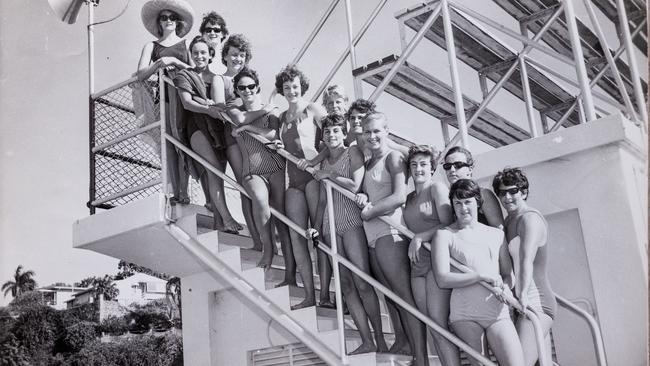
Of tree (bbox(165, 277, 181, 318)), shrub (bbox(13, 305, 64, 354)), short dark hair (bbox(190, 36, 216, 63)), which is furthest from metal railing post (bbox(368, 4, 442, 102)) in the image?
tree (bbox(165, 277, 181, 318))

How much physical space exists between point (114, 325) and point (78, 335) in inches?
128

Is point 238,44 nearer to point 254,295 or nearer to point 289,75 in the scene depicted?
point 289,75

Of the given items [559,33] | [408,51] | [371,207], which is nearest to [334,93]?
[408,51]

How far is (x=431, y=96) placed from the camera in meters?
4.43

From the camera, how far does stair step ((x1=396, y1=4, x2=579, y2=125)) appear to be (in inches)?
151

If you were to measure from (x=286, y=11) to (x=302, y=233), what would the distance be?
3.01 m

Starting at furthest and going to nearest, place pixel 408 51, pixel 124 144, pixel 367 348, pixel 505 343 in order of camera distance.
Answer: pixel 124 144 < pixel 408 51 < pixel 367 348 < pixel 505 343

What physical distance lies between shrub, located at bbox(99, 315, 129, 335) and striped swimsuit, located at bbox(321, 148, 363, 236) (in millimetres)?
32625

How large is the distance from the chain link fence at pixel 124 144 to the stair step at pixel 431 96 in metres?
1.33

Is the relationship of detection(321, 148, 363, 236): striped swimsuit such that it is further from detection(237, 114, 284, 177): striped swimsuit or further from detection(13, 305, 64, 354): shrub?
detection(13, 305, 64, 354): shrub

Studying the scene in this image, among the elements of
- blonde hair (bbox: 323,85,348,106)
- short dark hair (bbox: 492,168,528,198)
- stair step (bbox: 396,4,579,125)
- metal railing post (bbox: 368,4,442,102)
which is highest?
stair step (bbox: 396,4,579,125)

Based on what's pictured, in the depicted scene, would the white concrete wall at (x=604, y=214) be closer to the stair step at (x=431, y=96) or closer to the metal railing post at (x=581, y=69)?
the metal railing post at (x=581, y=69)

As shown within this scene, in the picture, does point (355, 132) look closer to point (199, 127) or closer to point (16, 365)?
point (199, 127)

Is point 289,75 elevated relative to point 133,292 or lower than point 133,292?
lower
